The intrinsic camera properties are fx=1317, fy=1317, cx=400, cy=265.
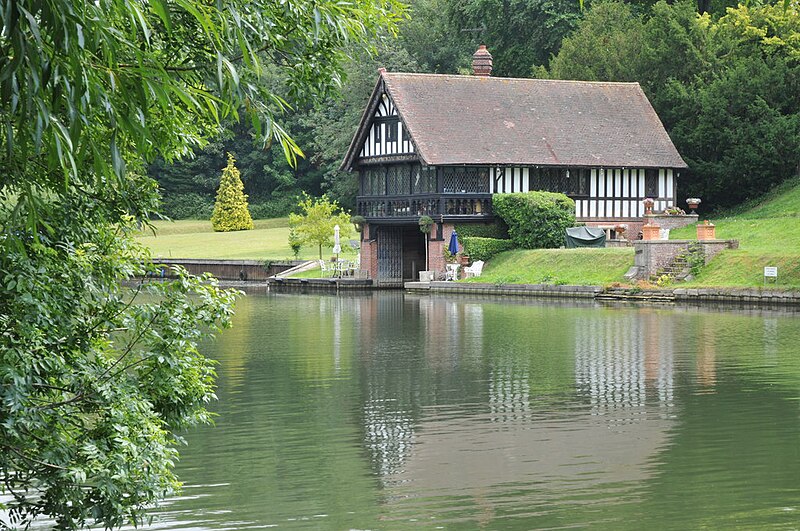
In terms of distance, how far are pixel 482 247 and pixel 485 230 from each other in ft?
3.82

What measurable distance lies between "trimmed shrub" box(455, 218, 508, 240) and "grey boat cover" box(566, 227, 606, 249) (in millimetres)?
2443

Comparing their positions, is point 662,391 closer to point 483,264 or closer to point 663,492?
point 663,492

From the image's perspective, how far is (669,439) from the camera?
15.6 m

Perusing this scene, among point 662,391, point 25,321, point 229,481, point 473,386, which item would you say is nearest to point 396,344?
point 473,386

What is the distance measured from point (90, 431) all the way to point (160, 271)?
1.54 metres

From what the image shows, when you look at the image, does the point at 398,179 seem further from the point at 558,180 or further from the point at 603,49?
the point at 603,49

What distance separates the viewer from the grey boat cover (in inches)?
1820

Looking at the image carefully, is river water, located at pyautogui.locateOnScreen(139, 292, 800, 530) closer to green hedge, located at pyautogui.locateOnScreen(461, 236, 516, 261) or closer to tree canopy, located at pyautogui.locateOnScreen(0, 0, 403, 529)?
tree canopy, located at pyautogui.locateOnScreen(0, 0, 403, 529)

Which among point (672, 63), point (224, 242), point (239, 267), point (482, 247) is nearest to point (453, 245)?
point (482, 247)

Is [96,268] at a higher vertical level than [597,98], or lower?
Answer: lower

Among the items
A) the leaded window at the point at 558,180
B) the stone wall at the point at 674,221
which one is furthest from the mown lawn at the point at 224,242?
the stone wall at the point at 674,221

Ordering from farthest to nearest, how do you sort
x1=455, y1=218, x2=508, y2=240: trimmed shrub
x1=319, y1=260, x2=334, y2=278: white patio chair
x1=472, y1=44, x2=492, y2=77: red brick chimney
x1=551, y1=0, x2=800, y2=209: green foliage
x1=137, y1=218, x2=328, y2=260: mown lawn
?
x1=137, y1=218, x2=328, y2=260: mown lawn < x1=472, y1=44, x2=492, y2=77: red brick chimney < x1=551, y1=0, x2=800, y2=209: green foliage < x1=319, y1=260, x2=334, y2=278: white patio chair < x1=455, y1=218, x2=508, y2=240: trimmed shrub

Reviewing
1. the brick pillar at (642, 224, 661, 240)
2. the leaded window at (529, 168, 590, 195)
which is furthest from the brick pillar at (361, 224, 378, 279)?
the brick pillar at (642, 224, 661, 240)

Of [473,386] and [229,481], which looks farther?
[473,386]
